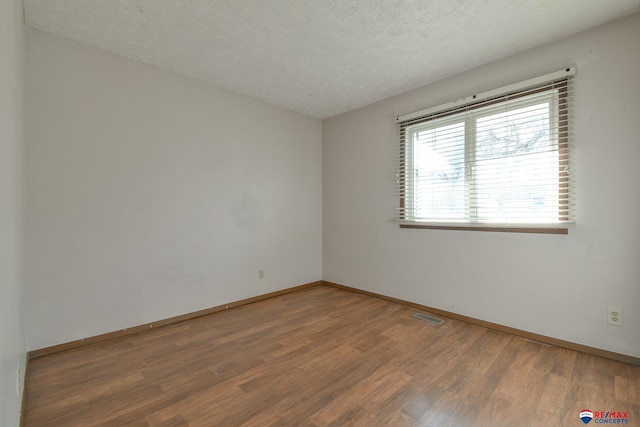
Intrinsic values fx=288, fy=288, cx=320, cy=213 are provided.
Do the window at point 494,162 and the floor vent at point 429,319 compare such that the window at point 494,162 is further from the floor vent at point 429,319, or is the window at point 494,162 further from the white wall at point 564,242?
the floor vent at point 429,319

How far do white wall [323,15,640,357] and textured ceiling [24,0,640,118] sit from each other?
0.22m

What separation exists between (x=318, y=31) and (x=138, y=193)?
2.16 meters

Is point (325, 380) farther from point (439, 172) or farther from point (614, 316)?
point (439, 172)

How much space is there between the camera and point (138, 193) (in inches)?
107

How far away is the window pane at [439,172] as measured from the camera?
3016 mm

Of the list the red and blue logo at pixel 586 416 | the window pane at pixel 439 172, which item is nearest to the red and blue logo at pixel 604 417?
the red and blue logo at pixel 586 416

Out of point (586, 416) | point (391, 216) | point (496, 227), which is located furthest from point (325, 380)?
point (391, 216)

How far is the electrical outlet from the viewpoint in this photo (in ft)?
7.02

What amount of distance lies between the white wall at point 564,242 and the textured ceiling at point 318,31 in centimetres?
22

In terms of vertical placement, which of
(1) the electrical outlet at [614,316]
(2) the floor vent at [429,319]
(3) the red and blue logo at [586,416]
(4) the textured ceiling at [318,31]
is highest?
(4) the textured ceiling at [318,31]

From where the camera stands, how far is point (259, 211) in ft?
12.1

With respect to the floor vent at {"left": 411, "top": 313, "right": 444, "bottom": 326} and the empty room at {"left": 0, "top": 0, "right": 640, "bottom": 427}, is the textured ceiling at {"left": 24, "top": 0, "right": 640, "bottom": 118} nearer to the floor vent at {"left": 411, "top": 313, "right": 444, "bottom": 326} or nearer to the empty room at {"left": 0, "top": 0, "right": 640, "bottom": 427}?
the empty room at {"left": 0, "top": 0, "right": 640, "bottom": 427}

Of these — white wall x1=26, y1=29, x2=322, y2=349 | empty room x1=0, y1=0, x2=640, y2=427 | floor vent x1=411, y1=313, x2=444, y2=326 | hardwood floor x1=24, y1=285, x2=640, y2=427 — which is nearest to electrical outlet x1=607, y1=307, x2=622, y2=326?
empty room x1=0, y1=0, x2=640, y2=427

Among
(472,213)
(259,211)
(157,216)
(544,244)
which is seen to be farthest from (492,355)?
(157,216)
